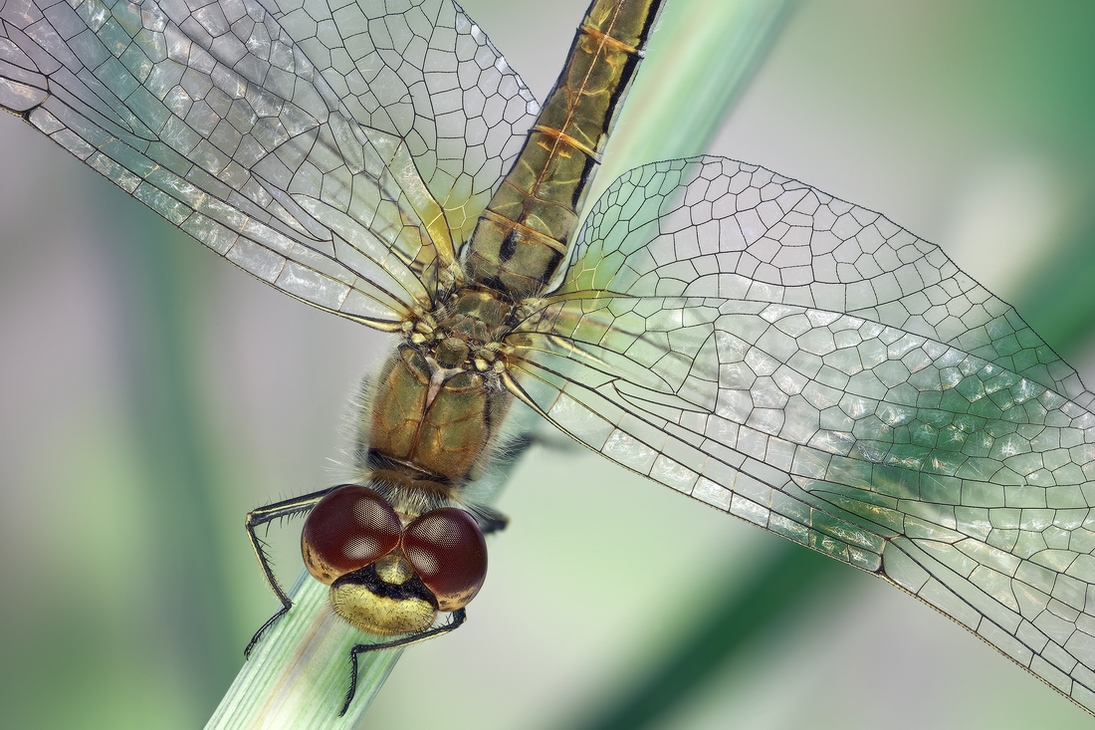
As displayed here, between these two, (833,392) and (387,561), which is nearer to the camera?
(387,561)

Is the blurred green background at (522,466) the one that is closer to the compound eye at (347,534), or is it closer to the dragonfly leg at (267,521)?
the dragonfly leg at (267,521)

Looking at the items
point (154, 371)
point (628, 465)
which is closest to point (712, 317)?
point (628, 465)

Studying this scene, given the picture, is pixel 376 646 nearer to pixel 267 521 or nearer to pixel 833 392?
pixel 267 521

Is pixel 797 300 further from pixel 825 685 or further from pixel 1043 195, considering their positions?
pixel 825 685

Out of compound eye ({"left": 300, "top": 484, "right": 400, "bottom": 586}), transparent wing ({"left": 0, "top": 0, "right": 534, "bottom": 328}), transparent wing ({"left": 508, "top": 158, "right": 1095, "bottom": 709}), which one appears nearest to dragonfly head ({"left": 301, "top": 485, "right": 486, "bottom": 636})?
compound eye ({"left": 300, "top": 484, "right": 400, "bottom": 586})

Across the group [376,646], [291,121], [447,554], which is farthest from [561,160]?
[376,646]

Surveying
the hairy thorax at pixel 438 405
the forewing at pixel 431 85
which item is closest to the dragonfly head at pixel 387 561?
the hairy thorax at pixel 438 405
